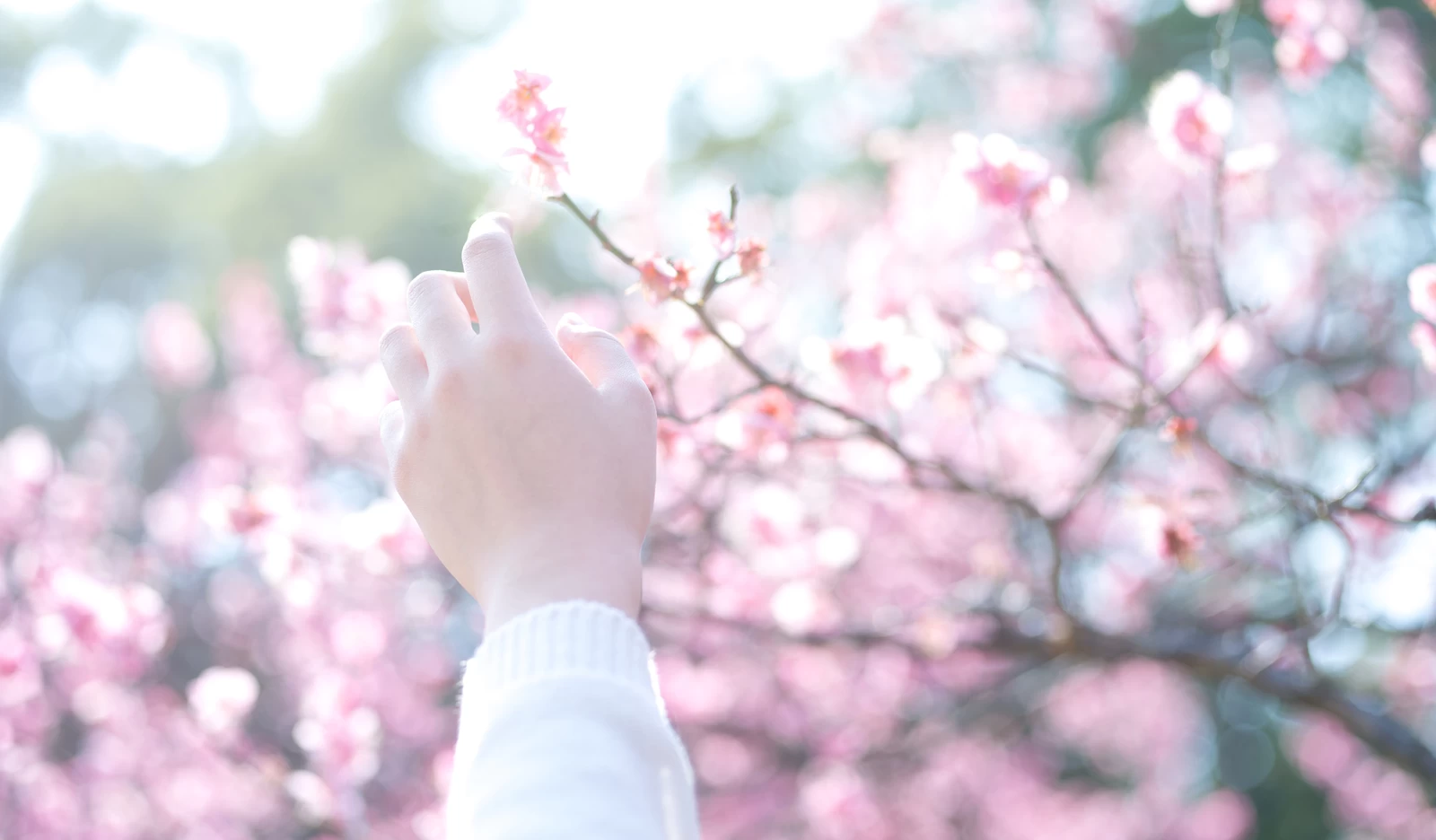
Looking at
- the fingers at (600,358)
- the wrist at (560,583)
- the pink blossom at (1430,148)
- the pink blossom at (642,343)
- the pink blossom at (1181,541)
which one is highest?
the pink blossom at (1430,148)

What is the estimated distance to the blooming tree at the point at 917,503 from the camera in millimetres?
1919

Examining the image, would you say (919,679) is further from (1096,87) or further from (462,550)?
(1096,87)

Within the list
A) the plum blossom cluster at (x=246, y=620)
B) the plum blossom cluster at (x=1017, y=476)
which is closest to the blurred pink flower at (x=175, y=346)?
the plum blossom cluster at (x=246, y=620)

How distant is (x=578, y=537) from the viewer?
2.84 feet

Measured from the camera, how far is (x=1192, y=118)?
1.88m

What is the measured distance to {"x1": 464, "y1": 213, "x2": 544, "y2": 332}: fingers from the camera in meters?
0.93

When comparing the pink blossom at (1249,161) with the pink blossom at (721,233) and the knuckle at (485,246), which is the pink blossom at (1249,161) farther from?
the knuckle at (485,246)

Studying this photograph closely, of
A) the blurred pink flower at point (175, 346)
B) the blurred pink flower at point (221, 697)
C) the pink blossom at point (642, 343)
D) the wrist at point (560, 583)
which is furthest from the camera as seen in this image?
the blurred pink flower at point (175, 346)

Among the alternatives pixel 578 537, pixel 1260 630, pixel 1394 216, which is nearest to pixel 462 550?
pixel 578 537

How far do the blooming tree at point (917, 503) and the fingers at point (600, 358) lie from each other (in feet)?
0.91

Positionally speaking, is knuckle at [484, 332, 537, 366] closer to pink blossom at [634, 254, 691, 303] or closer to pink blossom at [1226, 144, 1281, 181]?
pink blossom at [634, 254, 691, 303]

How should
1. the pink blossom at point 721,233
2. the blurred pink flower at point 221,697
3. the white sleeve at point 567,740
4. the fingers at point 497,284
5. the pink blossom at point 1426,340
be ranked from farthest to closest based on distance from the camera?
the blurred pink flower at point 221,697 < the pink blossom at point 1426,340 < the pink blossom at point 721,233 < the fingers at point 497,284 < the white sleeve at point 567,740

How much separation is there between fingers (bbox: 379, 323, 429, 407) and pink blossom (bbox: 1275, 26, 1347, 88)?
2.18 metres

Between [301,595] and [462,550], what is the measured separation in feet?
6.24
